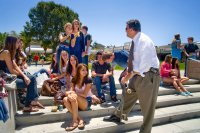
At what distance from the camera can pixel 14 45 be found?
446 centimetres

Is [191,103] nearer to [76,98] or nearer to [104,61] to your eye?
[104,61]

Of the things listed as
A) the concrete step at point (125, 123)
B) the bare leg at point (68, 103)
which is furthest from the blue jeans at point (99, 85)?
the bare leg at point (68, 103)

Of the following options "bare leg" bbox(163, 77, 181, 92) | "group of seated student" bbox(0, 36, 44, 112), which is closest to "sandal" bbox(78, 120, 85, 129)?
"group of seated student" bbox(0, 36, 44, 112)

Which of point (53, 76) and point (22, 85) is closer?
point (22, 85)

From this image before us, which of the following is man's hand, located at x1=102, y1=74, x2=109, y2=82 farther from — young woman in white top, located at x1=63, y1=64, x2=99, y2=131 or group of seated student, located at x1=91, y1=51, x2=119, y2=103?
young woman in white top, located at x1=63, y1=64, x2=99, y2=131

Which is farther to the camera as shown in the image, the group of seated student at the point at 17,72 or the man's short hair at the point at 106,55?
the man's short hair at the point at 106,55

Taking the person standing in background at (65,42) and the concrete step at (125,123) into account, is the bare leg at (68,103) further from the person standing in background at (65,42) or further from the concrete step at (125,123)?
the person standing in background at (65,42)

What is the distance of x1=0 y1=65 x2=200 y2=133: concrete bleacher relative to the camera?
444 cm

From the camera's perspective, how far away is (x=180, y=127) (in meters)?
5.23

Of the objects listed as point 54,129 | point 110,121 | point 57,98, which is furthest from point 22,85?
point 110,121

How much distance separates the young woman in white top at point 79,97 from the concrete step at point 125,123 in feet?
0.77

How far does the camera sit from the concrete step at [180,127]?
4.98 m

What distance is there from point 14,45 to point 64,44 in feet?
7.37

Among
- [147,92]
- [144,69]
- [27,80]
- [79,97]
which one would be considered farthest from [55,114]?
[144,69]
